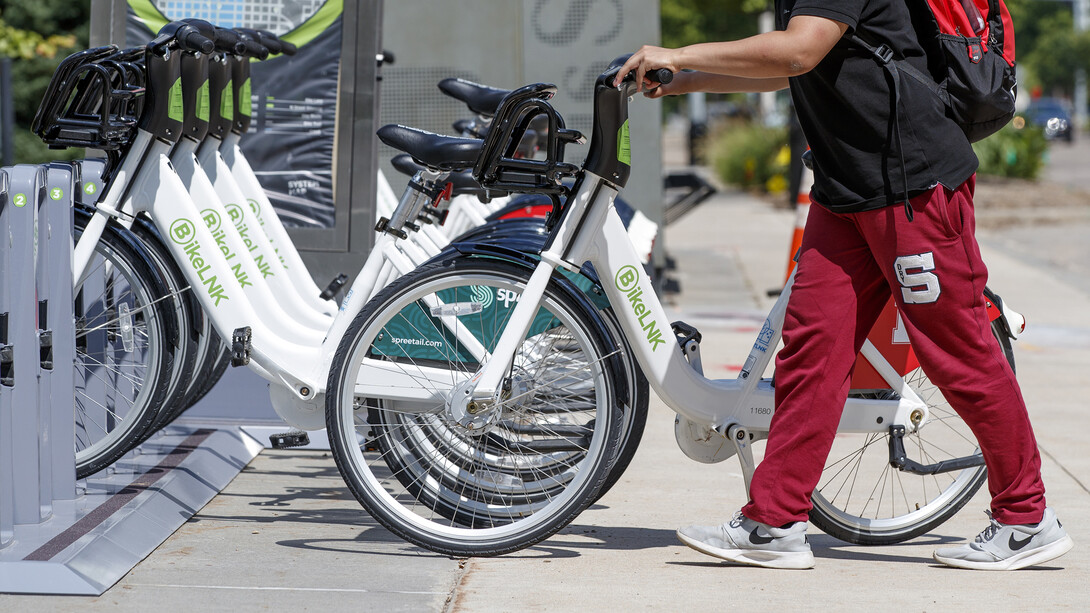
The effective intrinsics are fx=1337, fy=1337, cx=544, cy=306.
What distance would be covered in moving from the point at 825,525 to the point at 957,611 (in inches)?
23.0

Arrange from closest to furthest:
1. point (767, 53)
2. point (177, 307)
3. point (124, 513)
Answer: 1. point (767, 53)
2. point (124, 513)
3. point (177, 307)

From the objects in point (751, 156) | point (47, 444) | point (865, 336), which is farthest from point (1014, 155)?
point (47, 444)

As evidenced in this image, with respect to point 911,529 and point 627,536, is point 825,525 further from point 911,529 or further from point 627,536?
point 627,536

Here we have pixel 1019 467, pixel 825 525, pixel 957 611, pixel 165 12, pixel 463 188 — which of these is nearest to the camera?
pixel 957 611

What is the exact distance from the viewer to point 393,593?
336cm

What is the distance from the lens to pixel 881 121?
3.32 m

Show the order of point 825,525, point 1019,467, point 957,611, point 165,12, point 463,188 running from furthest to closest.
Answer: point 165,12 < point 463,188 < point 825,525 < point 1019,467 < point 957,611

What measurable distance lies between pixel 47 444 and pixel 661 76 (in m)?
1.94

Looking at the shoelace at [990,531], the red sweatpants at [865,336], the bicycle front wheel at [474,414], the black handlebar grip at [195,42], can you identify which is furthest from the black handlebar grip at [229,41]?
the shoelace at [990,531]

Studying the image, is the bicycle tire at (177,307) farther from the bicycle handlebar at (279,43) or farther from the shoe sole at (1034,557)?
the shoe sole at (1034,557)

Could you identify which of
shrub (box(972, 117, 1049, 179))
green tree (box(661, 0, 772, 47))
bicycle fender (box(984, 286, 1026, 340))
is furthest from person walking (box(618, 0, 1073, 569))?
green tree (box(661, 0, 772, 47))

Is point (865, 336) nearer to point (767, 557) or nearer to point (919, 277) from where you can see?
point (919, 277)

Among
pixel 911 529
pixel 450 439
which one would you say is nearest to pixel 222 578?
pixel 450 439

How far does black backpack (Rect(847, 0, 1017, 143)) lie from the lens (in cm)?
331
